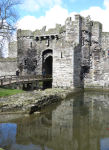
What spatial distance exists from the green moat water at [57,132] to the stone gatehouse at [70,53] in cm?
619

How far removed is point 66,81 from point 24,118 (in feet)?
22.3

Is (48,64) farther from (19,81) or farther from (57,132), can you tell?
(57,132)

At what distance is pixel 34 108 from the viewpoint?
714cm

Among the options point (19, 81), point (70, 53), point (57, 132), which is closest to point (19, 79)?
point (19, 81)

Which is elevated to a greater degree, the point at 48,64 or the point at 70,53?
the point at 70,53

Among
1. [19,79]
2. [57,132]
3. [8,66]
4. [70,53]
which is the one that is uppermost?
[70,53]

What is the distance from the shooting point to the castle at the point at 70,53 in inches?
498

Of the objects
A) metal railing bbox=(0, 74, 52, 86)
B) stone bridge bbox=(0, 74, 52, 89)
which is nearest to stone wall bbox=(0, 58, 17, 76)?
stone bridge bbox=(0, 74, 52, 89)

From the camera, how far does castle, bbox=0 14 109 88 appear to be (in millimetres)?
12656

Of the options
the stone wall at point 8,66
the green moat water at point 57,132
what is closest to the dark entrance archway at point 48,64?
the stone wall at point 8,66

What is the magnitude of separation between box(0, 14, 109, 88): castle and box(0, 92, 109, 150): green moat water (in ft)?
20.3

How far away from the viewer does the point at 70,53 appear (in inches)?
490

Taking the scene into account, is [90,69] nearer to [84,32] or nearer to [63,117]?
[84,32]

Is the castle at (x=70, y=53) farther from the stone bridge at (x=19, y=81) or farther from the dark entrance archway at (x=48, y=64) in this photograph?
the stone bridge at (x=19, y=81)
